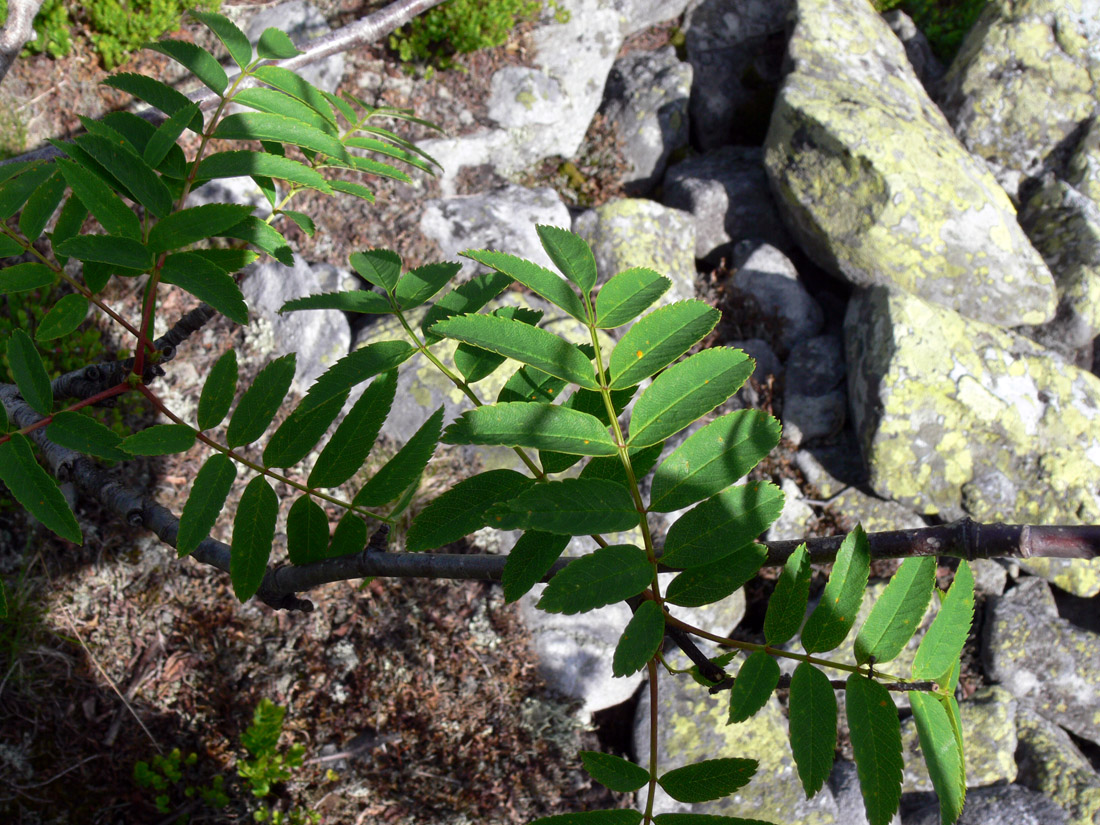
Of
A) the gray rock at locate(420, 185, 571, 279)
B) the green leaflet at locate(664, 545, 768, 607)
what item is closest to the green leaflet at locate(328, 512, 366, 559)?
the green leaflet at locate(664, 545, 768, 607)

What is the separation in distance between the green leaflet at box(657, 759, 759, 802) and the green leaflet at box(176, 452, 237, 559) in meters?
0.87

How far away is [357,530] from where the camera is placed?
4.27 ft

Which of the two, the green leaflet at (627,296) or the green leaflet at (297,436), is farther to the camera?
the green leaflet at (297,436)

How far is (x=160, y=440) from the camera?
1.19 meters

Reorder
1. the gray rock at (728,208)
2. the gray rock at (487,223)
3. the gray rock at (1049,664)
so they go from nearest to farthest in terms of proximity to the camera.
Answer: the gray rock at (1049,664), the gray rock at (487,223), the gray rock at (728,208)

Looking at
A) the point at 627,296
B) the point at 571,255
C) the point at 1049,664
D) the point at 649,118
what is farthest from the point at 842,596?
the point at 649,118

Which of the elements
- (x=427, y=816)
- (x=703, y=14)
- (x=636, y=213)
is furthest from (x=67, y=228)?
(x=703, y=14)

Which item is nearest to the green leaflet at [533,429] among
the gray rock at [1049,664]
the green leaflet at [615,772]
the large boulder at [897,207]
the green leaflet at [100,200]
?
the green leaflet at [615,772]

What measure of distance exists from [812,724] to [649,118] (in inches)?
227

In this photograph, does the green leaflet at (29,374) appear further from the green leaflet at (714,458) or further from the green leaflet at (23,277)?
the green leaflet at (714,458)

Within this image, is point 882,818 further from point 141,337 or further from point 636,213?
point 636,213

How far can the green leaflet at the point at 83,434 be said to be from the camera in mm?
1212

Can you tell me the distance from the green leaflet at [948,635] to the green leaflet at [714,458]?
0.37m

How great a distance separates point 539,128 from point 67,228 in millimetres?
4462
